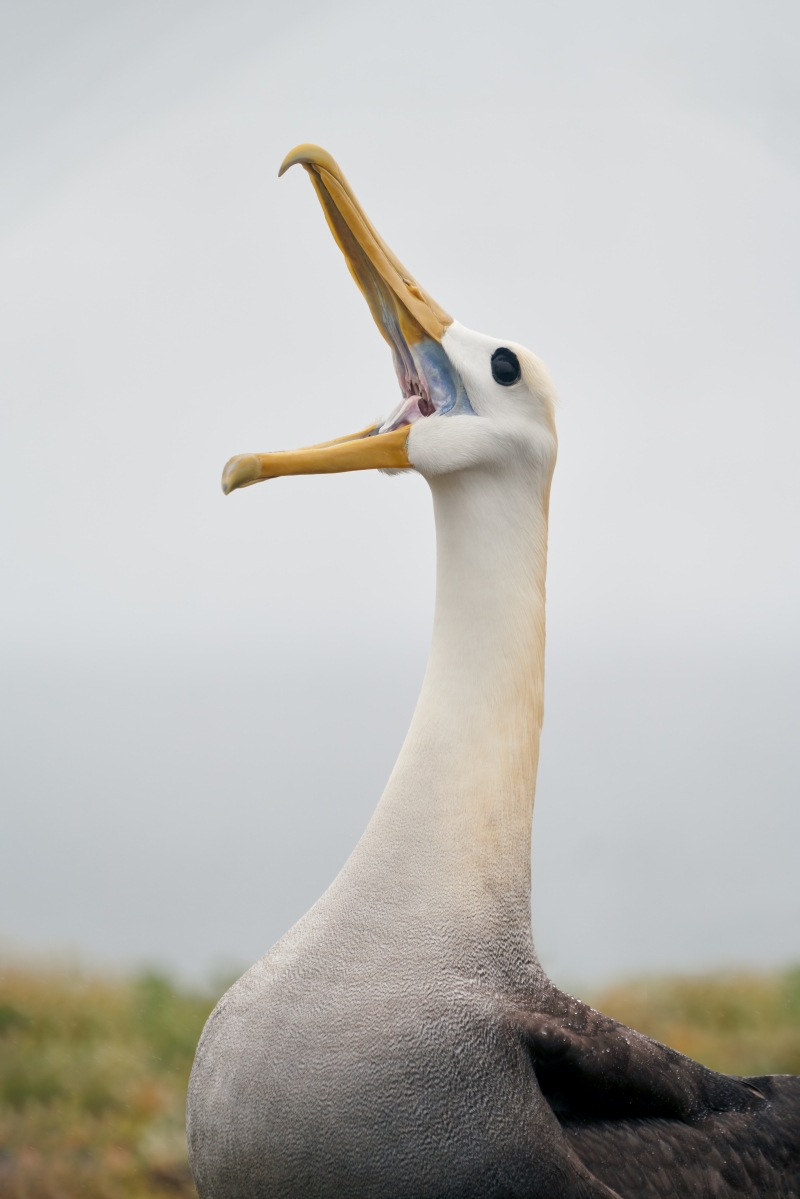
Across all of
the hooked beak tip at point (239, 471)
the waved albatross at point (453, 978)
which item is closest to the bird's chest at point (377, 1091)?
the waved albatross at point (453, 978)

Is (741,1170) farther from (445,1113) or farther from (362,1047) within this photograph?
(362,1047)

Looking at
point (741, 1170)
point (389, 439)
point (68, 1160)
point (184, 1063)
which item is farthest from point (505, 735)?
point (184, 1063)

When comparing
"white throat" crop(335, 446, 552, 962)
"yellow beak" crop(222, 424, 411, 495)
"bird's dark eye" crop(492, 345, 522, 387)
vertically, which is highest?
"bird's dark eye" crop(492, 345, 522, 387)

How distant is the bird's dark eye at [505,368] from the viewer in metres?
2.00

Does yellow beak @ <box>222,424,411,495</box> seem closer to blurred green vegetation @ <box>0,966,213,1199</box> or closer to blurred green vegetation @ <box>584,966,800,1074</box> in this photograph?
blurred green vegetation @ <box>0,966,213,1199</box>

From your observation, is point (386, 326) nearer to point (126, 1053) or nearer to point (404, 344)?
point (404, 344)

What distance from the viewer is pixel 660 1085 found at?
1985mm

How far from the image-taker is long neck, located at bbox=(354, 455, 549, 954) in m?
1.88

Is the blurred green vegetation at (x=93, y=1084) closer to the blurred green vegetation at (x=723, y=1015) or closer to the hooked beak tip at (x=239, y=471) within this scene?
the blurred green vegetation at (x=723, y=1015)

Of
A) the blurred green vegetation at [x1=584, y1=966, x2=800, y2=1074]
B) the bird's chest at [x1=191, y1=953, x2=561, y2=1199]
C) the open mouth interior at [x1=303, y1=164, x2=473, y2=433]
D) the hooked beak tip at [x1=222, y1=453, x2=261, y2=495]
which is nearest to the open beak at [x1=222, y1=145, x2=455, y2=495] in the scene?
the open mouth interior at [x1=303, y1=164, x2=473, y2=433]

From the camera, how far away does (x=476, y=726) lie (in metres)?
1.92

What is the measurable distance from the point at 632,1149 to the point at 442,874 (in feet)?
1.81

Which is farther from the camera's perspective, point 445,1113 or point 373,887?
point 373,887

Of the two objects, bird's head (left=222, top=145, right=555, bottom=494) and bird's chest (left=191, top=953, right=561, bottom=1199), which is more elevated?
bird's head (left=222, top=145, right=555, bottom=494)
